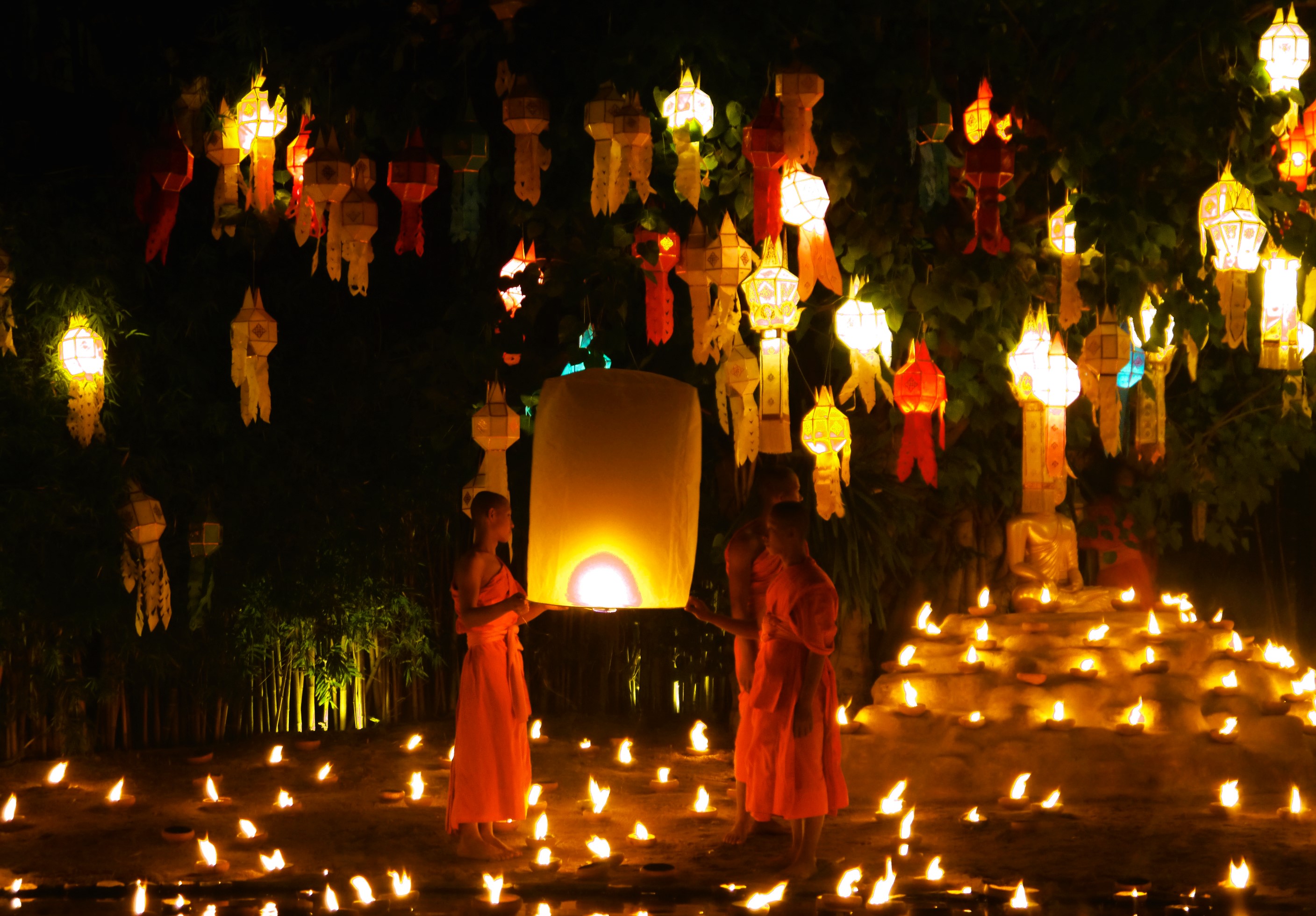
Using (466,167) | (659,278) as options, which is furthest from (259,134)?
(659,278)

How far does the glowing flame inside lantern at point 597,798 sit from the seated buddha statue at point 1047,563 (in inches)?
89.5

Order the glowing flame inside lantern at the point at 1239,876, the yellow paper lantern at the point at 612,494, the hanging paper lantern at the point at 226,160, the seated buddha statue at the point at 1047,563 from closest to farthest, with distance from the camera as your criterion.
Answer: the yellow paper lantern at the point at 612,494 → the glowing flame inside lantern at the point at 1239,876 → the hanging paper lantern at the point at 226,160 → the seated buddha statue at the point at 1047,563

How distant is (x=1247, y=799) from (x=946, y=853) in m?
1.52

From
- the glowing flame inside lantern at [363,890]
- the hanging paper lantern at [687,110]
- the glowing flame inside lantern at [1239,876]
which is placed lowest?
the glowing flame inside lantern at [363,890]

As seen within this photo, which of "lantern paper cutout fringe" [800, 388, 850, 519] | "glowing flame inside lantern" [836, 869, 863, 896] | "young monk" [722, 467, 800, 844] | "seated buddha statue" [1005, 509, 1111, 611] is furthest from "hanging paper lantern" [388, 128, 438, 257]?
"seated buddha statue" [1005, 509, 1111, 611]

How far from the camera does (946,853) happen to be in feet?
16.1

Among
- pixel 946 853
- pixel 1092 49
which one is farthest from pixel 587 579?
pixel 1092 49

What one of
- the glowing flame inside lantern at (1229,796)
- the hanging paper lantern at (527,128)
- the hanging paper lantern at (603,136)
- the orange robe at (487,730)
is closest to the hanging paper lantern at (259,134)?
the hanging paper lantern at (527,128)

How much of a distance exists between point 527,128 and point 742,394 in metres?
Result: 1.13

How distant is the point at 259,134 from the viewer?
4.73 m

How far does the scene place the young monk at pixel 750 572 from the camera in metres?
4.92

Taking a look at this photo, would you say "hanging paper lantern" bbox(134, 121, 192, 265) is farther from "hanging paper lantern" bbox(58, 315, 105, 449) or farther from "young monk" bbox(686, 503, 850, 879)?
"young monk" bbox(686, 503, 850, 879)

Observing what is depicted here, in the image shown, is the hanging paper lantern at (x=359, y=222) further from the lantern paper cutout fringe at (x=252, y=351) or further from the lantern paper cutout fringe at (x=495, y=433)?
the lantern paper cutout fringe at (x=495, y=433)

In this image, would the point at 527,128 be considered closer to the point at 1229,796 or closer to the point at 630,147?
the point at 630,147
